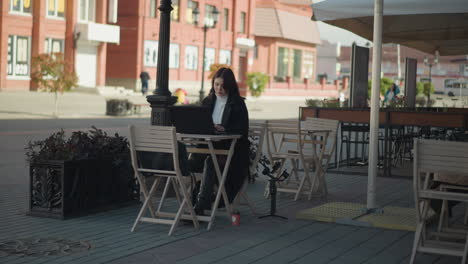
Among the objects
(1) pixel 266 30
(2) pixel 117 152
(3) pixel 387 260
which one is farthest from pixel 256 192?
(1) pixel 266 30

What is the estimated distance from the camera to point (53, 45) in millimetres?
47344

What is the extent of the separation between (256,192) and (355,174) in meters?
3.06

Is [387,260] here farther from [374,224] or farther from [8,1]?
[8,1]

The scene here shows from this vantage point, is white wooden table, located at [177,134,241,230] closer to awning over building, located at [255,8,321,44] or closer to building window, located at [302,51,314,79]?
awning over building, located at [255,8,321,44]

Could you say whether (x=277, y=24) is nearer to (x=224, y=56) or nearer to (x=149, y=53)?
(x=224, y=56)

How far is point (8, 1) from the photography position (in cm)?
4444

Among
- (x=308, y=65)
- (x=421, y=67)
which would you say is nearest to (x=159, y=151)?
(x=308, y=65)

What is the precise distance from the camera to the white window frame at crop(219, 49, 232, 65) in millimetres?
65438

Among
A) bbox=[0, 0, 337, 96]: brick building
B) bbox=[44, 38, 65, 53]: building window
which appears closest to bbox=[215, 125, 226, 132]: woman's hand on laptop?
bbox=[0, 0, 337, 96]: brick building

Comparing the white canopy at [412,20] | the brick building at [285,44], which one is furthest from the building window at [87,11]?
the white canopy at [412,20]

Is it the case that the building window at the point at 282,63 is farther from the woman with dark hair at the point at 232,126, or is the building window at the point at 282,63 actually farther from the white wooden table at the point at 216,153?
the white wooden table at the point at 216,153

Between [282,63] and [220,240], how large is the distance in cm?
7173

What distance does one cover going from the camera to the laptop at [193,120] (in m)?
8.09

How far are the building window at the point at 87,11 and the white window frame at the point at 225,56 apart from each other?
16.9m
